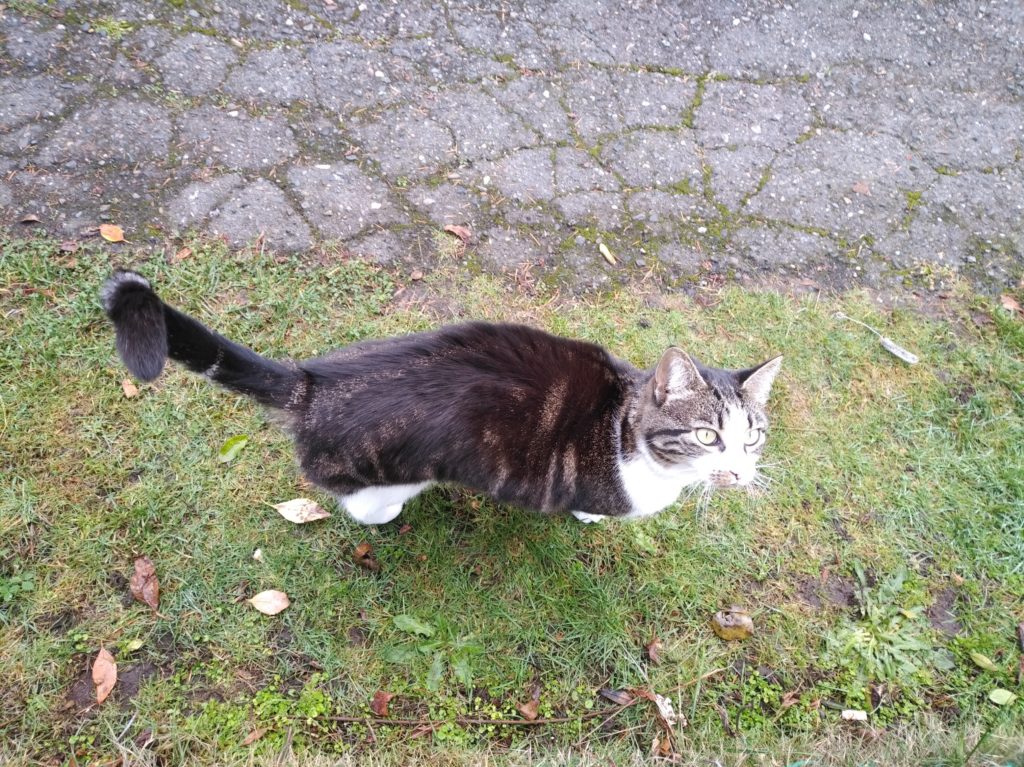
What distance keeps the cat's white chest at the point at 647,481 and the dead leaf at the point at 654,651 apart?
0.55 metres

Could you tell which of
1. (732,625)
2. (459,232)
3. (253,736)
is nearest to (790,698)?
(732,625)

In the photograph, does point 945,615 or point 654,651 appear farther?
point 945,615

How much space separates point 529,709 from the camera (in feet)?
6.70

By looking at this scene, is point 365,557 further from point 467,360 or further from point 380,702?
point 467,360

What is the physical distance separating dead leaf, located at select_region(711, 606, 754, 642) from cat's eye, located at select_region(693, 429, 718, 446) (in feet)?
2.68

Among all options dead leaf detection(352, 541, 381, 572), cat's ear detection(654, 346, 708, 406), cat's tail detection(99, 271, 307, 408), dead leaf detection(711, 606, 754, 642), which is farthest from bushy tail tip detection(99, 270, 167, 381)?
dead leaf detection(711, 606, 754, 642)

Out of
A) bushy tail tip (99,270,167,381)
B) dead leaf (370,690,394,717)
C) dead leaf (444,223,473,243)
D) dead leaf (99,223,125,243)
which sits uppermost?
bushy tail tip (99,270,167,381)

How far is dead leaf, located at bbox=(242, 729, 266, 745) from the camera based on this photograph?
6.23 ft

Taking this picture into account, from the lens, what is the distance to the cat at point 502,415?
1.67 meters

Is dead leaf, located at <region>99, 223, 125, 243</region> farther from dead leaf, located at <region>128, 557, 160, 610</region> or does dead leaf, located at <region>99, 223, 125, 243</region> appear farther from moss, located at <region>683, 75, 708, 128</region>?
moss, located at <region>683, 75, 708, 128</region>

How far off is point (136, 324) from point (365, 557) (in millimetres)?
1208

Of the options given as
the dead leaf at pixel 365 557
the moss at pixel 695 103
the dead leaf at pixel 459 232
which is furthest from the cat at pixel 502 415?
the moss at pixel 695 103

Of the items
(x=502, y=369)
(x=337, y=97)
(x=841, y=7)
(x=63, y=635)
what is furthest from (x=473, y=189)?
(x=841, y=7)

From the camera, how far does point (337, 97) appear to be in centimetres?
310
